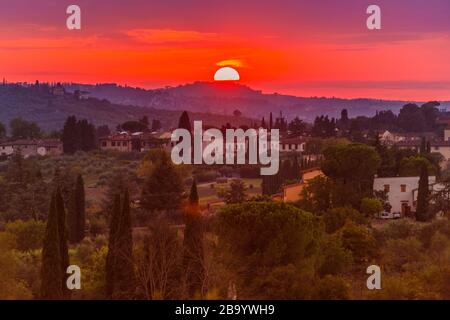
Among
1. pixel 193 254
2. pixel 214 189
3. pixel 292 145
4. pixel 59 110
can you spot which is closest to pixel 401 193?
pixel 214 189

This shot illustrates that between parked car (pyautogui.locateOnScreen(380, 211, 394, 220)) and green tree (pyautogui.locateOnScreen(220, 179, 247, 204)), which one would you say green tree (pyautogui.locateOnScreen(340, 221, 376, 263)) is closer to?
green tree (pyautogui.locateOnScreen(220, 179, 247, 204))

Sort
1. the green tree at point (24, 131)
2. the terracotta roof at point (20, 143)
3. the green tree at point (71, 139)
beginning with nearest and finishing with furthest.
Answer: the green tree at point (71, 139), the terracotta roof at point (20, 143), the green tree at point (24, 131)

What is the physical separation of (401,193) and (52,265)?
10800 mm

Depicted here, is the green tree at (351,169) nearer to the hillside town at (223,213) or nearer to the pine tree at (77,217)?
the hillside town at (223,213)

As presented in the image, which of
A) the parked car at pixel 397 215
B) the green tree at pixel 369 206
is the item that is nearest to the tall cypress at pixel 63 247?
the green tree at pixel 369 206

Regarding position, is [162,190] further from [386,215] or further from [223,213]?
[223,213]

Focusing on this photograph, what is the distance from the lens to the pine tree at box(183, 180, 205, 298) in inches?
379

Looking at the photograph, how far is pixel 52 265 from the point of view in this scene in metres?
9.70

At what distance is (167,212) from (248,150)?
8246 millimetres

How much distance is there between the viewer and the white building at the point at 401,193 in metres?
18.1

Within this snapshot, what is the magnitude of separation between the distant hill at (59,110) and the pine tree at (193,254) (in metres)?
32.2

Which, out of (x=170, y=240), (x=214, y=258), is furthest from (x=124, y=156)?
(x=214, y=258)

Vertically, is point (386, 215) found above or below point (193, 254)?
below
